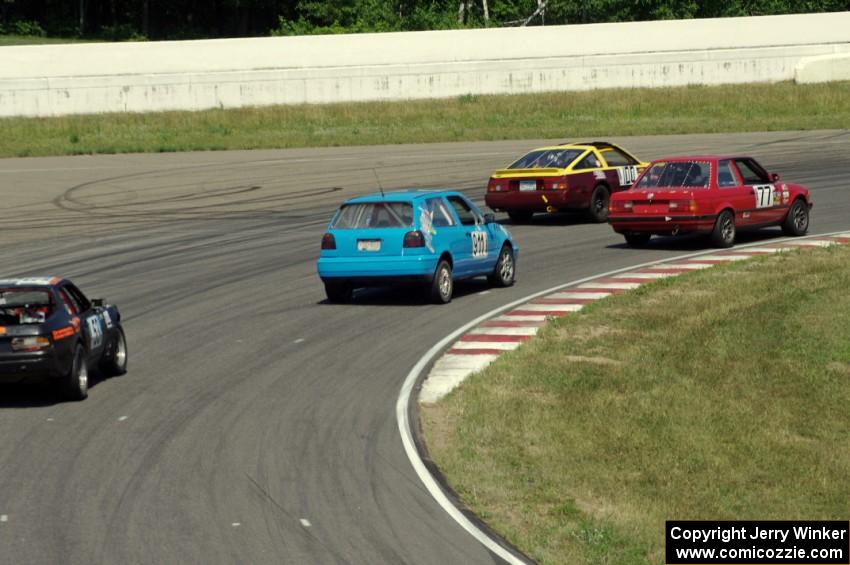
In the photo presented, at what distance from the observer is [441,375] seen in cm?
1427

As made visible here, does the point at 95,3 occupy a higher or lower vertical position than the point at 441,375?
higher

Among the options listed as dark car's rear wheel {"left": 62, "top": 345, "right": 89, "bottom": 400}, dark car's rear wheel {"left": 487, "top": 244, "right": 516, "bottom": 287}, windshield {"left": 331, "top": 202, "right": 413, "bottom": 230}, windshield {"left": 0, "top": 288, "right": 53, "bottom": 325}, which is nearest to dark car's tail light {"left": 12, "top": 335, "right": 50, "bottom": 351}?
windshield {"left": 0, "top": 288, "right": 53, "bottom": 325}

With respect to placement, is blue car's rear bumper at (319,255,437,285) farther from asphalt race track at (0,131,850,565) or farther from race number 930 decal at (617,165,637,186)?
race number 930 decal at (617,165,637,186)

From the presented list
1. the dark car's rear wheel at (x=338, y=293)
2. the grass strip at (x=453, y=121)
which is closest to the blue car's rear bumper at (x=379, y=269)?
the dark car's rear wheel at (x=338, y=293)

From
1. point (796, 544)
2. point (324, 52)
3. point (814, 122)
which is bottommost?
point (796, 544)

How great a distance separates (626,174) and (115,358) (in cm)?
1479

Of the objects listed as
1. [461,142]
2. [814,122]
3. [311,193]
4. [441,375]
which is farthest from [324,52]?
[441,375]

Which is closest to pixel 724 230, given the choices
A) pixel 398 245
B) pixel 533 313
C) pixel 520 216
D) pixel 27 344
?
pixel 520 216

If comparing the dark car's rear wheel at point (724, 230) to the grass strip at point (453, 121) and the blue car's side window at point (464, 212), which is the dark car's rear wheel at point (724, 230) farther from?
the grass strip at point (453, 121)

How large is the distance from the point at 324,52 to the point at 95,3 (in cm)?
4113

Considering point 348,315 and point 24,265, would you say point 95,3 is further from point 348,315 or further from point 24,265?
point 348,315

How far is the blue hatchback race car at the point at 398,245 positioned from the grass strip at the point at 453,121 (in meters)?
28.3

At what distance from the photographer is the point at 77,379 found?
13133 millimetres

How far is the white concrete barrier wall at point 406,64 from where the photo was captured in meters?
57.2
